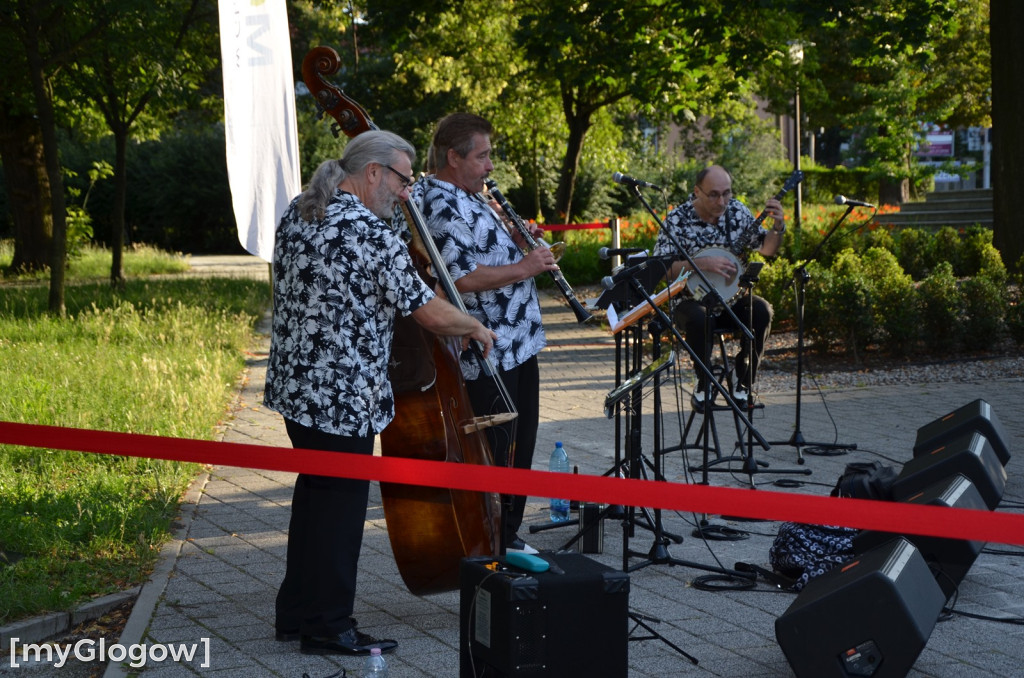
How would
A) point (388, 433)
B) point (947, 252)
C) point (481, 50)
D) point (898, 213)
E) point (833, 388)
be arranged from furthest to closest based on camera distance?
point (481, 50)
point (898, 213)
point (947, 252)
point (833, 388)
point (388, 433)

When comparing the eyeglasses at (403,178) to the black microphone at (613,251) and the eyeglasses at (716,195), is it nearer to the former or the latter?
the black microphone at (613,251)

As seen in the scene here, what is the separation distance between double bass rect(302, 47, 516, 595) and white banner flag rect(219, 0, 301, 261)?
4.36 feet

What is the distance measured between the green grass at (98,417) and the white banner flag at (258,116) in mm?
1588

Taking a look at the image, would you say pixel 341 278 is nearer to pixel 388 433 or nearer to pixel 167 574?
pixel 388 433

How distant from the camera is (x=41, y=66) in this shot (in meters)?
14.3

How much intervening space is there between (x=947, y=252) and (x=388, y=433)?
13790 mm

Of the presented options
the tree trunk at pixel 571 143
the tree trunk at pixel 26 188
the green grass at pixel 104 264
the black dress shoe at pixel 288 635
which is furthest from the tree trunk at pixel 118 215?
the black dress shoe at pixel 288 635

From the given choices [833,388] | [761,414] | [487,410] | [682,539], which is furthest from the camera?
[833,388]

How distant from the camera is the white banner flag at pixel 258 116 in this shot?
221 inches

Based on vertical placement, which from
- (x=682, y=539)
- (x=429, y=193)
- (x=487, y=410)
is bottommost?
(x=682, y=539)

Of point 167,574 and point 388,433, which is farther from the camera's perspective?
point 167,574

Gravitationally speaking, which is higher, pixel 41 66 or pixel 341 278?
pixel 41 66

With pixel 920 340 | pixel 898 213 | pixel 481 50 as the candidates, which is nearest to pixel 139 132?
pixel 481 50

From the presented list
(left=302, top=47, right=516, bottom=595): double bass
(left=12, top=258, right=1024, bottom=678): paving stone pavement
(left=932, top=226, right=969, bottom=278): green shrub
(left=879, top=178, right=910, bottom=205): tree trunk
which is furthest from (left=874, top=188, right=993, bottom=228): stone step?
(left=302, top=47, right=516, bottom=595): double bass
